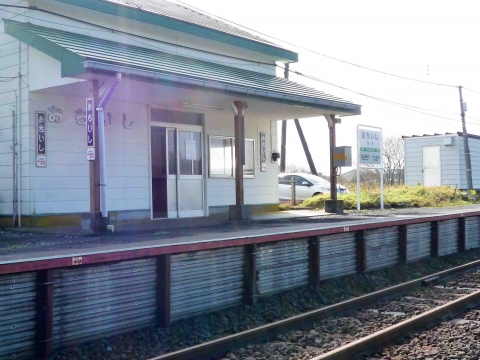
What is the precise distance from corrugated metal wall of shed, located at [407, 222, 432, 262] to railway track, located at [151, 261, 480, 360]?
2.33 meters

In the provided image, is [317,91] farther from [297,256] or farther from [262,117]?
[297,256]

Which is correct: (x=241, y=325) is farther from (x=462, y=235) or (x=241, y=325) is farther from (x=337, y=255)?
(x=462, y=235)

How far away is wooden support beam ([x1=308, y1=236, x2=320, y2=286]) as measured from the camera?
1034 centimetres

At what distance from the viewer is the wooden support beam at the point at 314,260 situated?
10344 mm

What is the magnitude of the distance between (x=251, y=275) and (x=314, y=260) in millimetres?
1751

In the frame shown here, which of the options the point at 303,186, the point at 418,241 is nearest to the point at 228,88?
the point at 418,241

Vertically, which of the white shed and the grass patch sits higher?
the white shed

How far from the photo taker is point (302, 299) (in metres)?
9.62

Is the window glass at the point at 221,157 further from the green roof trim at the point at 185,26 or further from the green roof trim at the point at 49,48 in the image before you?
the green roof trim at the point at 49,48

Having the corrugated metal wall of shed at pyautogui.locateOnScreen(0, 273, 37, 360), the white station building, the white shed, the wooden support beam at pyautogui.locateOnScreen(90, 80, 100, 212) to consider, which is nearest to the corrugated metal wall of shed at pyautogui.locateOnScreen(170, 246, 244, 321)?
the corrugated metal wall of shed at pyautogui.locateOnScreen(0, 273, 37, 360)

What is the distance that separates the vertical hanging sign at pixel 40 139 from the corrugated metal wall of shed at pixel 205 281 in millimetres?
5763

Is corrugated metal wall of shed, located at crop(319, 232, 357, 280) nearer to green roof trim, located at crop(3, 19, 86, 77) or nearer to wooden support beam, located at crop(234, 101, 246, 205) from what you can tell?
wooden support beam, located at crop(234, 101, 246, 205)

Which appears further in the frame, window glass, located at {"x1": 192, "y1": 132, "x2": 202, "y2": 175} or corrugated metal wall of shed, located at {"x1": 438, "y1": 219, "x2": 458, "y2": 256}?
window glass, located at {"x1": 192, "y1": 132, "x2": 202, "y2": 175}

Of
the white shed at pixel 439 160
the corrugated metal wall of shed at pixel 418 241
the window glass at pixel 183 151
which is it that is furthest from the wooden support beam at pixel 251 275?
the white shed at pixel 439 160
